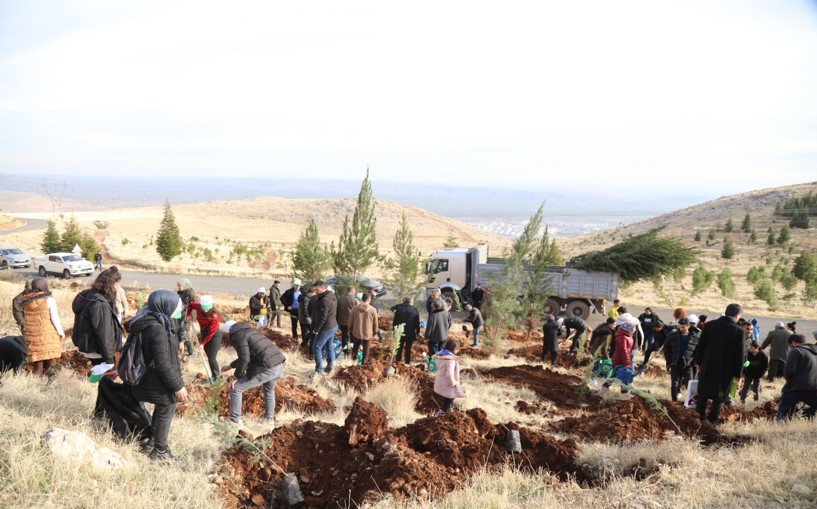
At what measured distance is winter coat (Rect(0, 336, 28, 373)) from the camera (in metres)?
7.11

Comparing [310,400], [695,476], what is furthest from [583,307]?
[695,476]

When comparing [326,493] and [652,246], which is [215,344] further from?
[652,246]

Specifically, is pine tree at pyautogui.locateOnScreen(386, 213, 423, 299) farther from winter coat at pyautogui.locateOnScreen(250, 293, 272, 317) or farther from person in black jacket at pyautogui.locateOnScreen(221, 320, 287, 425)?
person in black jacket at pyautogui.locateOnScreen(221, 320, 287, 425)

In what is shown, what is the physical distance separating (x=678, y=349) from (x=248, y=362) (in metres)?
7.40

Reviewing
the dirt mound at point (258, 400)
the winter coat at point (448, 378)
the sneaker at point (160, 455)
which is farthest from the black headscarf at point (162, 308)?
the winter coat at point (448, 378)

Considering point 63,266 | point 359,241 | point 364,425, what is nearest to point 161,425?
point 364,425

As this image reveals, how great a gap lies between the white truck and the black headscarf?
51.2 feet

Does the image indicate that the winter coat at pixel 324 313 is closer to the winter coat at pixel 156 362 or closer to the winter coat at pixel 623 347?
the winter coat at pixel 156 362

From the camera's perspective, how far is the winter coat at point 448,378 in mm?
7207

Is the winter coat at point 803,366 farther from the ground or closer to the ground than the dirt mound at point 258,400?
farther from the ground

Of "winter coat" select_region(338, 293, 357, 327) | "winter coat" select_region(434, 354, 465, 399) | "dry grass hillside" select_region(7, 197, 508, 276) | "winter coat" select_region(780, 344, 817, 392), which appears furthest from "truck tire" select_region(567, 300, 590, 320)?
"dry grass hillside" select_region(7, 197, 508, 276)

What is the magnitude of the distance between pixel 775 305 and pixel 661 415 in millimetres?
24467

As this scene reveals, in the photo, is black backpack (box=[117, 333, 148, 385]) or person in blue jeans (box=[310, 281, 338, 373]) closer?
black backpack (box=[117, 333, 148, 385])

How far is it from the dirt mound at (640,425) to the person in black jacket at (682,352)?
6.40 ft
